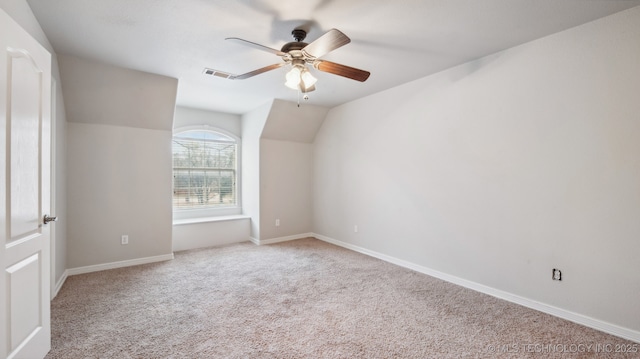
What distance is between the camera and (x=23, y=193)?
1.69 m

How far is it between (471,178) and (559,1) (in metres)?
1.69

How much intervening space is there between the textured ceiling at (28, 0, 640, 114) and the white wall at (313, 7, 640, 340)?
30cm

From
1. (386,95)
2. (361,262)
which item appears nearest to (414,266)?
(361,262)

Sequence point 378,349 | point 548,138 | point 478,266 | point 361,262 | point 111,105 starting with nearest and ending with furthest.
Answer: point 378,349 → point 548,138 → point 478,266 → point 111,105 → point 361,262

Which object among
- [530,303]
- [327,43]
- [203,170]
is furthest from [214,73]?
[530,303]

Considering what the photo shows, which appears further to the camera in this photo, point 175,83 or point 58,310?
point 175,83

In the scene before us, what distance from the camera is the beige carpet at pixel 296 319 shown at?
79.5 inches

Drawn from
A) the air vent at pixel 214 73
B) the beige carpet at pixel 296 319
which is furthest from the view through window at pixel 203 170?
the air vent at pixel 214 73

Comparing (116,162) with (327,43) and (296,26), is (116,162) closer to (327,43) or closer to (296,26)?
(296,26)

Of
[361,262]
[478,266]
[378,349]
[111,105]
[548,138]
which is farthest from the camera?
[361,262]

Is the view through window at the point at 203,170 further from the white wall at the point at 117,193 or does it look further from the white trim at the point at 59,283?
the white trim at the point at 59,283

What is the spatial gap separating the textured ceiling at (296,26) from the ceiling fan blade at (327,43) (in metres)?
0.29

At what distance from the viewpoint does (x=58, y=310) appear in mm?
2566

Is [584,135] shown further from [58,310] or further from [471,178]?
[58,310]
